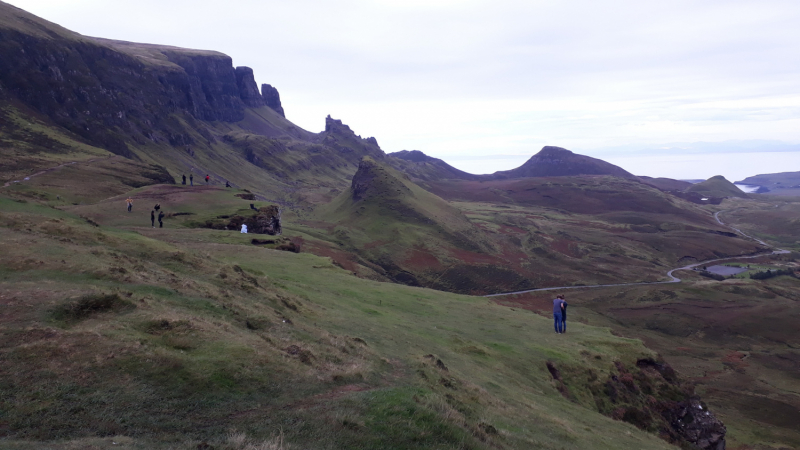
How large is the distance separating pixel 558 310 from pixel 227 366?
34151mm

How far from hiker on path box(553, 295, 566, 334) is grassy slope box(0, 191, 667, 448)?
19.7 feet

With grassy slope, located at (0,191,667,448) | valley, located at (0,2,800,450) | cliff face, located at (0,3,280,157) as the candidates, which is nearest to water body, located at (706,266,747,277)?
valley, located at (0,2,800,450)

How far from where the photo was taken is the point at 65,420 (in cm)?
1116

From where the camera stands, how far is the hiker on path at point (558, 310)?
40.8 m

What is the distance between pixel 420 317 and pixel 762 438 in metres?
35.8

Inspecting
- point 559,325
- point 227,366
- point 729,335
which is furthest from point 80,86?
point 729,335

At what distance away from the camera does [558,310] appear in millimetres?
42000

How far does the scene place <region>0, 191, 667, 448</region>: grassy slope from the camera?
1184 centimetres

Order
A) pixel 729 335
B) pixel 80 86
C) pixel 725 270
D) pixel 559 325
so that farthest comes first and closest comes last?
pixel 725 270
pixel 80 86
pixel 729 335
pixel 559 325

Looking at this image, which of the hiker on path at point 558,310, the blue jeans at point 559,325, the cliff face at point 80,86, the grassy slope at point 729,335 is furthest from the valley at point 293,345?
the cliff face at point 80,86

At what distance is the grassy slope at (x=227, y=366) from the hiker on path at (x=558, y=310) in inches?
236

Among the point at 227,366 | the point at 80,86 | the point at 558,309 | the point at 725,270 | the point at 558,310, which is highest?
the point at 80,86

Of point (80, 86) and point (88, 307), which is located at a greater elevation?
point (80, 86)

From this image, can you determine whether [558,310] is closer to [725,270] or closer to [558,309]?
[558,309]
